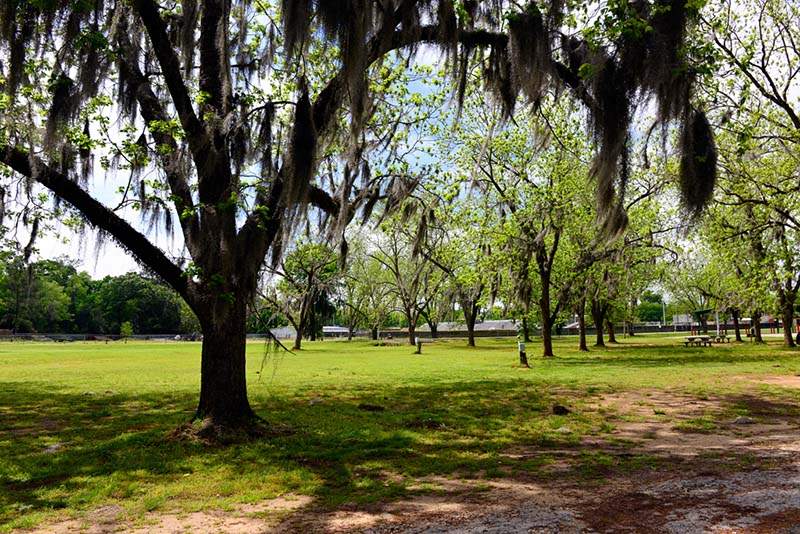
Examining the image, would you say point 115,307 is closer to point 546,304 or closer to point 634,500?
point 546,304

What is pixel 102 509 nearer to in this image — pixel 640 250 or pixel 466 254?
pixel 466 254

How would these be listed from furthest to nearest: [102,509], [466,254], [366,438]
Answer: [466,254] → [366,438] → [102,509]

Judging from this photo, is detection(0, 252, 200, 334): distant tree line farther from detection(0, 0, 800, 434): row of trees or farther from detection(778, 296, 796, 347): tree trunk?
detection(0, 0, 800, 434): row of trees

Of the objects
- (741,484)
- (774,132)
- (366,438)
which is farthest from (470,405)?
(774,132)

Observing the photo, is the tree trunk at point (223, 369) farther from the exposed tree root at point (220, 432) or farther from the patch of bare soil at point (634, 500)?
the patch of bare soil at point (634, 500)

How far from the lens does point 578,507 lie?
418 centimetres

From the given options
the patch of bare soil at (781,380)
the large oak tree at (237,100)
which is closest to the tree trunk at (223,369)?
the large oak tree at (237,100)

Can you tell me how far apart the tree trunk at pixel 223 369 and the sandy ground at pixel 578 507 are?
8.47 feet

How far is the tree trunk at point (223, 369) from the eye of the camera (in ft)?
23.2

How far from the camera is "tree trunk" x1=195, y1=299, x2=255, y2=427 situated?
706cm

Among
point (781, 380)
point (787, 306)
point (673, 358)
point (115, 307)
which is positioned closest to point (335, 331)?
point (115, 307)

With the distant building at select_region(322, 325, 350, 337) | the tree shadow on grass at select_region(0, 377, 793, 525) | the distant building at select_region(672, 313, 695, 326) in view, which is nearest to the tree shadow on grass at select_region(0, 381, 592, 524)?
the tree shadow on grass at select_region(0, 377, 793, 525)

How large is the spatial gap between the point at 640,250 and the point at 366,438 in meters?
20.4

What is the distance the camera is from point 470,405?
9930 millimetres
